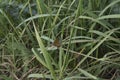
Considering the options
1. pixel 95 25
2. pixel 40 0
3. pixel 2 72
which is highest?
→ pixel 40 0

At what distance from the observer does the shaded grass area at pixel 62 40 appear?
1369mm

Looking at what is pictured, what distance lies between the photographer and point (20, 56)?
1604 millimetres

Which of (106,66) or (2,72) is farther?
(2,72)

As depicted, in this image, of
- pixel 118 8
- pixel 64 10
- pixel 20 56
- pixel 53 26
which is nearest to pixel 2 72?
pixel 20 56

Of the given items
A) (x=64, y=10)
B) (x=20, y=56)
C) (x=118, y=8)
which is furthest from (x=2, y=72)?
(x=118, y=8)

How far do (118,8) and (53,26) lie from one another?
317 mm

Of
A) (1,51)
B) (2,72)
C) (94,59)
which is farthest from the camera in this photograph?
(1,51)

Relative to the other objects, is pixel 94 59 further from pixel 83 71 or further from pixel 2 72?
pixel 2 72

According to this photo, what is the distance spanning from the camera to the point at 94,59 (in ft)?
4.75

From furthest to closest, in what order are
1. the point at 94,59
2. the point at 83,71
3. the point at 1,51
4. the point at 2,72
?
1. the point at 1,51
2. the point at 2,72
3. the point at 94,59
4. the point at 83,71

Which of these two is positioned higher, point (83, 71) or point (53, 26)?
point (53, 26)

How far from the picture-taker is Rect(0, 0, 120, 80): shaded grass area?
1.37 meters

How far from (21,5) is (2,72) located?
0.37 meters

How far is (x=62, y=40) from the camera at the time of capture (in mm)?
1490
